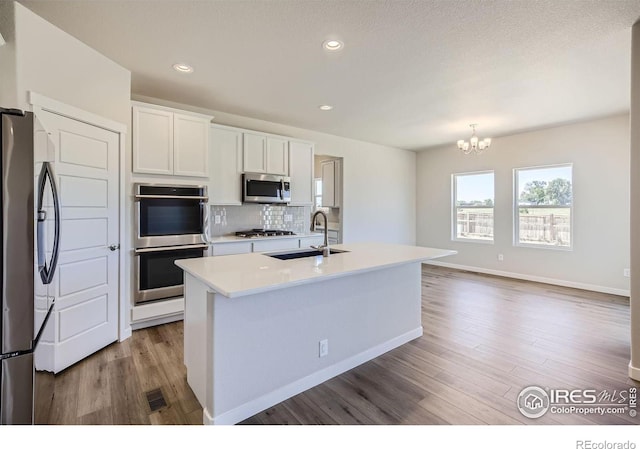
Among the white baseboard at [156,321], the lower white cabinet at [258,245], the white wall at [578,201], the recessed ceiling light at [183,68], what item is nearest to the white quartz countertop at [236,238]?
the lower white cabinet at [258,245]

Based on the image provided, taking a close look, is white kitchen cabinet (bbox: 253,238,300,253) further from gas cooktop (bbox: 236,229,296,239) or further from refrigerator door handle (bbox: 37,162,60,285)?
refrigerator door handle (bbox: 37,162,60,285)

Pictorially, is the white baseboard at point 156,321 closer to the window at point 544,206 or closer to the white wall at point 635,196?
the white wall at point 635,196

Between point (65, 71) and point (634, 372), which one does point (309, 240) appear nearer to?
Answer: point (65, 71)

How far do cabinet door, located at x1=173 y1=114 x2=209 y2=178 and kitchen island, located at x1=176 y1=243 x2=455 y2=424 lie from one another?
5.02 ft

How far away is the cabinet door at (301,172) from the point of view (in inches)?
181

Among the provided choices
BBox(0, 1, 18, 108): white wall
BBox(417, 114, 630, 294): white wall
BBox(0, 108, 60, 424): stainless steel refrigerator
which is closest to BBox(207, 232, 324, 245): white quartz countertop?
BBox(0, 1, 18, 108): white wall

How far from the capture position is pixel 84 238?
2.51 meters

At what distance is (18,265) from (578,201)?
251 inches

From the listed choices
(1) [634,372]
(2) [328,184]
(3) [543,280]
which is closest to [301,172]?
(2) [328,184]

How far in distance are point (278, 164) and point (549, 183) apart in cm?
449

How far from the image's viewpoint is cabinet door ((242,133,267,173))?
13.5 ft

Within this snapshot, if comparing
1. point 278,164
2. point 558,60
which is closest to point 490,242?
point 558,60
